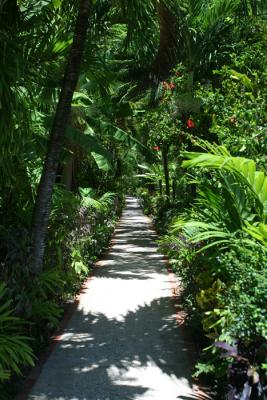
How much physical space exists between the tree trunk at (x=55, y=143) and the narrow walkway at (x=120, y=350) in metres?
1.20

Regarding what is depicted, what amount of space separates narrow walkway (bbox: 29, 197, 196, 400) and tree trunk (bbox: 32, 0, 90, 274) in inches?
47.4

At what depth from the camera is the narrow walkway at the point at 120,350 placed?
474cm

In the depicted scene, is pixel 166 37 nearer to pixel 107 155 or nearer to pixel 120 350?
pixel 107 155

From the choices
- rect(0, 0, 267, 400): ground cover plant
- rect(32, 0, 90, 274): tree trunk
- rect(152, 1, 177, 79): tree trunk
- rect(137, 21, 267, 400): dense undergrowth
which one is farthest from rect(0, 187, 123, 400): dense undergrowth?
rect(152, 1, 177, 79): tree trunk

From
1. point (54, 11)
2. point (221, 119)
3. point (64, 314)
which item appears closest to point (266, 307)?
point (221, 119)

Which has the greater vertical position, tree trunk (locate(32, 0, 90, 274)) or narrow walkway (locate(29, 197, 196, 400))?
tree trunk (locate(32, 0, 90, 274))

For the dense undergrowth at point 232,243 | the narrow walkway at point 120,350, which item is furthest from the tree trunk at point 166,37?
the narrow walkway at point 120,350

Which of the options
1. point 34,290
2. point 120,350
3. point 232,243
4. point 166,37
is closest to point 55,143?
point 34,290

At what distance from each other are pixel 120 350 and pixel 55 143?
262 centimetres

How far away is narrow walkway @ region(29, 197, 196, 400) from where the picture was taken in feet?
15.5

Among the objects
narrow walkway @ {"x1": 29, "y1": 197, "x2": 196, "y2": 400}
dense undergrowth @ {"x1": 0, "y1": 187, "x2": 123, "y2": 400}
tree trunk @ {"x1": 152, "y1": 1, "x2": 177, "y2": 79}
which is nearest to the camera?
dense undergrowth @ {"x1": 0, "y1": 187, "x2": 123, "y2": 400}

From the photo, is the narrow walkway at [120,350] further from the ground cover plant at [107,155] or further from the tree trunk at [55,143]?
the tree trunk at [55,143]

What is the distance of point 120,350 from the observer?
5.85m

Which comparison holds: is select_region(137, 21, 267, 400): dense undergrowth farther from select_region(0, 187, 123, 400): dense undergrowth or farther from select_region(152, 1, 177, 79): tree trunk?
select_region(0, 187, 123, 400): dense undergrowth
